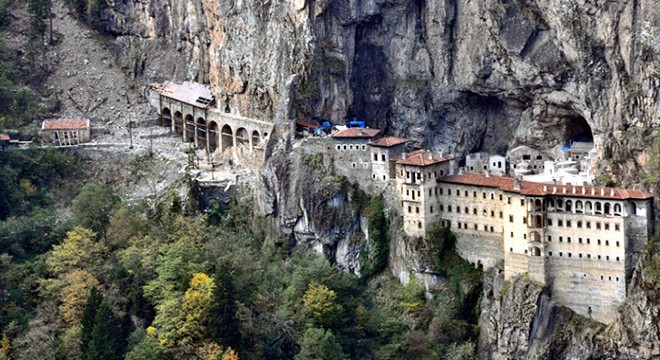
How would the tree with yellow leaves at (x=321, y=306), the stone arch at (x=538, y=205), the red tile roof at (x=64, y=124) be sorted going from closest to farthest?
the stone arch at (x=538, y=205) → the tree with yellow leaves at (x=321, y=306) → the red tile roof at (x=64, y=124)

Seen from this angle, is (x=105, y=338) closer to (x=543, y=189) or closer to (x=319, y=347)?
(x=319, y=347)

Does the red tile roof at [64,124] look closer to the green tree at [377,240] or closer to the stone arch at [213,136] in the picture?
the stone arch at [213,136]

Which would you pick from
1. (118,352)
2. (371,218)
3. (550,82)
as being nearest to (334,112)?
(371,218)

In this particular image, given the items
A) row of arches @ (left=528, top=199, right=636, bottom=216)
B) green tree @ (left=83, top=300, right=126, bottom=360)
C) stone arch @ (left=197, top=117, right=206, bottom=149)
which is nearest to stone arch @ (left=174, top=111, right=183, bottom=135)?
stone arch @ (left=197, top=117, right=206, bottom=149)

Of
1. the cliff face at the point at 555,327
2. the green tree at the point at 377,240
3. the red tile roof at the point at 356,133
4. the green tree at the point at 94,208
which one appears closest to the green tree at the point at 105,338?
the green tree at the point at 94,208

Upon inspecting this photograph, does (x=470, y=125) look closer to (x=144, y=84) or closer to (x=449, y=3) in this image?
(x=449, y=3)
